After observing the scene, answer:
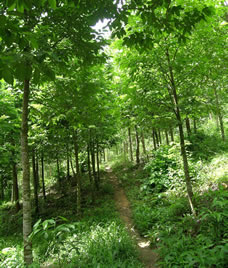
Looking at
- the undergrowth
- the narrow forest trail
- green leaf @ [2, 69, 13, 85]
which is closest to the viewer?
green leaf @ [2, 69, 13, 85]

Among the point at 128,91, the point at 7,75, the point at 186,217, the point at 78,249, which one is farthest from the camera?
the point at 128,91

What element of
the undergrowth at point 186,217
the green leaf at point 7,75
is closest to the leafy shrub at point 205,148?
the undergrowth at point 186,217

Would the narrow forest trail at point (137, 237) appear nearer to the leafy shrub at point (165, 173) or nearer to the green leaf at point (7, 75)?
the leafy shrub at point (165, 173)

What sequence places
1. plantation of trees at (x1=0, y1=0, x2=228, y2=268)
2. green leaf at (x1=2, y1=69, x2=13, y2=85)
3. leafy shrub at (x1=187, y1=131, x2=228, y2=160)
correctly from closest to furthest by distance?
1. green leaf at (x1=2, y1=69, x2=13, y2=85)
2. plantation of trees at (x1=0, y1=0, x2=228, y2=268)
3. leafy shrub at (x1=187, y1=131, x2=228, y2=160)

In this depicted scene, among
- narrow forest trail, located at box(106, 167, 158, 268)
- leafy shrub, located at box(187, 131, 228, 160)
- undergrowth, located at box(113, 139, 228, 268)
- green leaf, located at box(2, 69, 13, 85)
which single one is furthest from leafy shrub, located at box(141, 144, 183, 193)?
green leaf, located at box(2, 69, 13, 85)

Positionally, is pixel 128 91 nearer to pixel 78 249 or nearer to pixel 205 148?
pixel 78 249

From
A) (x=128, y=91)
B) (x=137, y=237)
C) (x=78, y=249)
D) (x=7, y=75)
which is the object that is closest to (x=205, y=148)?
(x=137, y=237)

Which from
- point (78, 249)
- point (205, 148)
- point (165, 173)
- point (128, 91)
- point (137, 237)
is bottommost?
point (137, 237)

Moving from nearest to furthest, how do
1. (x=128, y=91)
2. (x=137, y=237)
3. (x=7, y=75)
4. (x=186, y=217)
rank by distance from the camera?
(x=7, y=75), (x=186, y=217), (x=128, y=91), (x=137, y=237)

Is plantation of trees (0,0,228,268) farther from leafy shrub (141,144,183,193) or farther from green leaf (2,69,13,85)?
leafy shrub (141,144,183,193)

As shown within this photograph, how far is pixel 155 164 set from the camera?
11.7 meters

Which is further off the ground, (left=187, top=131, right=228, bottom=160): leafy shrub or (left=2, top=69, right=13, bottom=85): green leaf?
(left=2, top=69, right=13, bottom=85): green leaf

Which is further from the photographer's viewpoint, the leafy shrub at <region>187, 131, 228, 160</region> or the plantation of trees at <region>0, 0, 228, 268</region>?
the leafy shrub at <region>187, 131, 228, 160</region>

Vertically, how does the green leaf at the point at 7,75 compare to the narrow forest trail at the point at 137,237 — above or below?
above
